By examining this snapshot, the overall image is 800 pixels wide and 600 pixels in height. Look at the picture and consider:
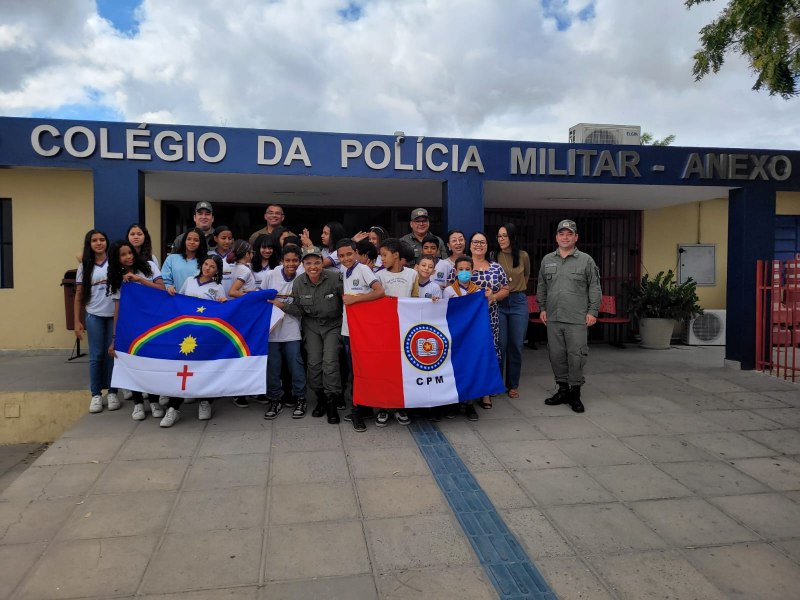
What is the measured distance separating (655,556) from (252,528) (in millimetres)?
2142

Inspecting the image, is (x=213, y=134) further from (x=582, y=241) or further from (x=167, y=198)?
(x=582, y=241)

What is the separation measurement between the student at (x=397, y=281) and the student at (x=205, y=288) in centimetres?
144

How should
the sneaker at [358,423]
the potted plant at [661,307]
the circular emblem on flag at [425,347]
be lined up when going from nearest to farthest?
the sneaker at [358,423] → the circular emblem on flag at [425,347] → the potted plant at [661,307]

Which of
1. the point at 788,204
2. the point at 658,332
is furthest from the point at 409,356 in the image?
the point at 788,204

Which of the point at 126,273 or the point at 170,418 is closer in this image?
the point at 170,418

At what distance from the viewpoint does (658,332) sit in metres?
9.34

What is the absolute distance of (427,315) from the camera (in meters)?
4.94

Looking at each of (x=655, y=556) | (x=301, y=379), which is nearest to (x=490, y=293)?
(x=301, y=379)

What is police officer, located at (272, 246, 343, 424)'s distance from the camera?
4.89 m

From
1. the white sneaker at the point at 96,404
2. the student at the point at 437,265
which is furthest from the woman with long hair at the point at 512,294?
the white sneaker at the point at 96,404

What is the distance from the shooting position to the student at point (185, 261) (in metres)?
5.20

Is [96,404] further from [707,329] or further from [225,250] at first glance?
[707,329]

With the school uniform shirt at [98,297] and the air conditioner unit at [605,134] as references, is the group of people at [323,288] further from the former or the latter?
the air conditioner unit at [605,134]

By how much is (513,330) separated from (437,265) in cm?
106
